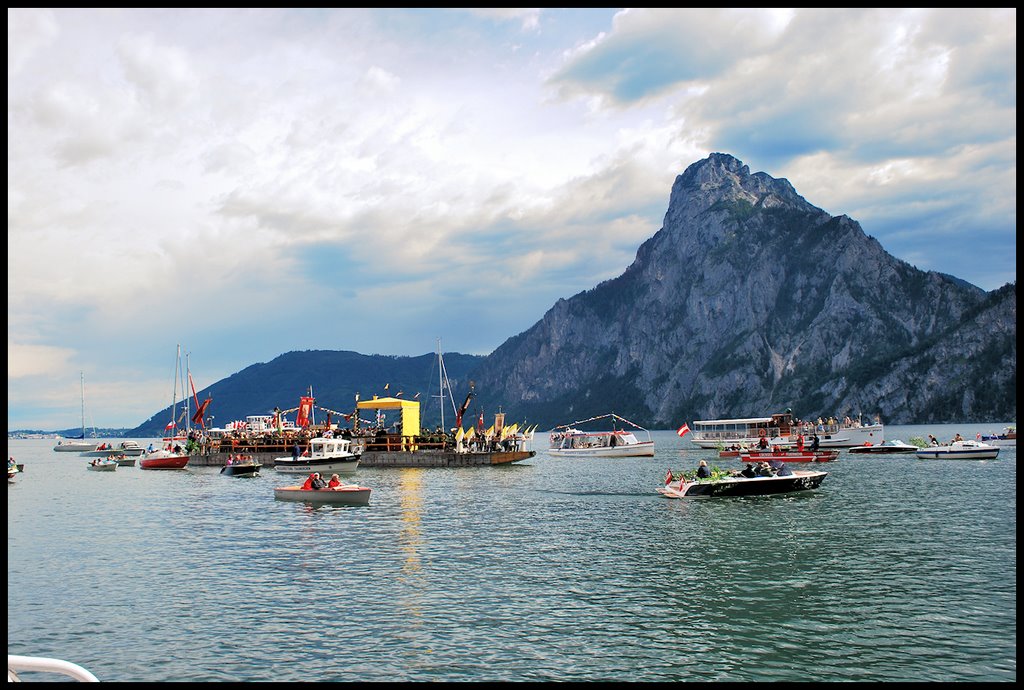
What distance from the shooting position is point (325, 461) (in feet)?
342

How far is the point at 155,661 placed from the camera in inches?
931

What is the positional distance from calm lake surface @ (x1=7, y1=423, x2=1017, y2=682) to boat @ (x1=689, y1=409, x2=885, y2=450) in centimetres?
9693

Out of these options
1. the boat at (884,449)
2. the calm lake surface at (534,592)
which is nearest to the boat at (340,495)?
the calm lake surface at (534,592)

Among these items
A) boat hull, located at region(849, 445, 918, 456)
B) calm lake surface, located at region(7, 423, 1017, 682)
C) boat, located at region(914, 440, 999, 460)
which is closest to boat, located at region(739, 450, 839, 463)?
boat, located at region(914, 440, 999, 460)

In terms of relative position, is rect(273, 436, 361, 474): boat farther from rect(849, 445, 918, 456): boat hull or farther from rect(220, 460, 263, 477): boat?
rect(849, 445, 918, 456): boat hull

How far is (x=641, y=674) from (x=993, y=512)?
41.9m

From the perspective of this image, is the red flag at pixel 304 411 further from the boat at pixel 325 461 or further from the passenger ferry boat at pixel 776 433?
the passenger ferry boat at pixel 776 433

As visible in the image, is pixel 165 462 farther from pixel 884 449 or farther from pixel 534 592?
pixel 884 449

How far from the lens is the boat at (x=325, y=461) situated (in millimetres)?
104062

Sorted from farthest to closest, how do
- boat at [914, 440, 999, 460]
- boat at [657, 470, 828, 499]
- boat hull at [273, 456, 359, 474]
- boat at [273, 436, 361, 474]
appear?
boat at [914, 440, 999, 460], boat at [273, 436, 361, 474], boat hull at [273, 456, 359, 474], boat at [657, 470, 828, 499]

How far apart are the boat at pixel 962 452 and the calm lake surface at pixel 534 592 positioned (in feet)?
163

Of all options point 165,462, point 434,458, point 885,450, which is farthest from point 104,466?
point 885,450

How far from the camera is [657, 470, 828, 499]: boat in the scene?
6406cm

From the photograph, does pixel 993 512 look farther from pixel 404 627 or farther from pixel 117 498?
pixel 117 498
